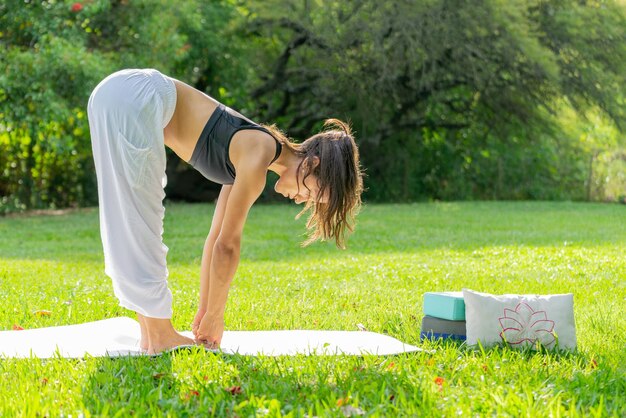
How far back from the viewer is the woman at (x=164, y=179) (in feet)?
12.7

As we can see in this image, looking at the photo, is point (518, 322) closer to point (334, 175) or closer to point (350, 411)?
point (334, 175)

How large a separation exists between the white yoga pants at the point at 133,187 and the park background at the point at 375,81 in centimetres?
930

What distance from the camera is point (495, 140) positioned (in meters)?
18.9

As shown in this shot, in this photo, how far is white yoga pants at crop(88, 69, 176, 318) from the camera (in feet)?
12.7

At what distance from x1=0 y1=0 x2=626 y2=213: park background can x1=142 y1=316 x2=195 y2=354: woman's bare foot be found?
955 cm

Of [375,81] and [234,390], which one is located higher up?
[375,81]

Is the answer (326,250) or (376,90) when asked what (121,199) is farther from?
(376,90)

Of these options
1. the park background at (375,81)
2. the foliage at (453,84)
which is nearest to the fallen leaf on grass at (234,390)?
the park background at (375,81)

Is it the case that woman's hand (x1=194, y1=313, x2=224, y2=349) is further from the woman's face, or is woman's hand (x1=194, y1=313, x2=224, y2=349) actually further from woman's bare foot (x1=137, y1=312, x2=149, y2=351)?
the woman's face

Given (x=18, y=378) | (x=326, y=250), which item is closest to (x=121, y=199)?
(x=18, y=378)

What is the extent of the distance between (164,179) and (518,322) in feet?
5.98

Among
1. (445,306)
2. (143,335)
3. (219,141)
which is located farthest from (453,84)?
(143,335)

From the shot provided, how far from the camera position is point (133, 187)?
3902mm

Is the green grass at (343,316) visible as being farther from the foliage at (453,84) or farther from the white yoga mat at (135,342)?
the foliage at (453,84)
